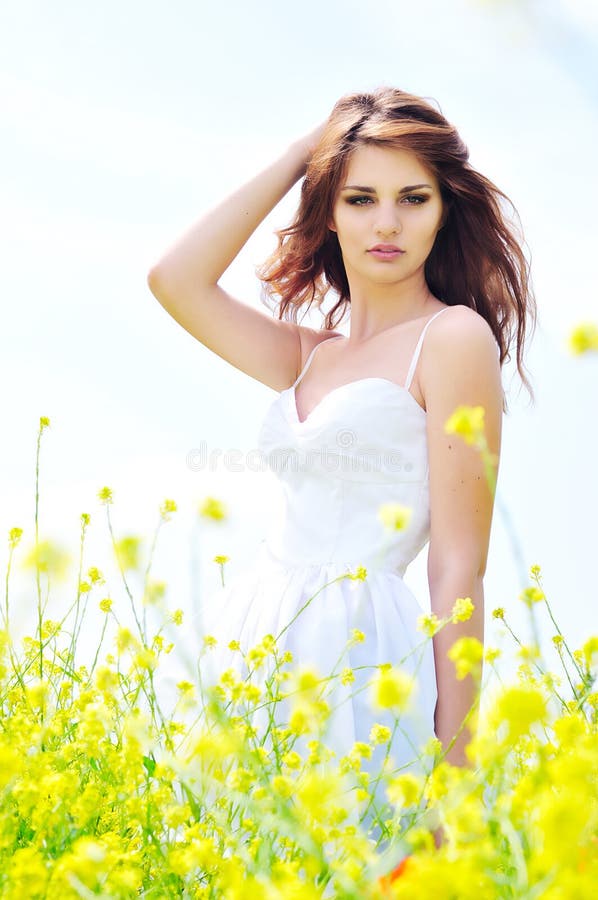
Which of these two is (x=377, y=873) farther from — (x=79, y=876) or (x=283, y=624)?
(x=283, y=624)

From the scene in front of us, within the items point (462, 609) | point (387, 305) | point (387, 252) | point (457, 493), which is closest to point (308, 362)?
point (387, 305)

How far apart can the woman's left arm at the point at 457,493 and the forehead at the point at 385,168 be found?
0.45 m

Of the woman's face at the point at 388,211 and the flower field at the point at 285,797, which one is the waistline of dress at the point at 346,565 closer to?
the flower field at the point at 285,797

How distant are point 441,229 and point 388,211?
34cm

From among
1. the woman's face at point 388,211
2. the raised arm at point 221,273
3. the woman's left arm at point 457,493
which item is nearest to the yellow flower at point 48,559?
the woman's left arm at point 457,493

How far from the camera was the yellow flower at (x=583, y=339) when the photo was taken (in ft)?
4.28

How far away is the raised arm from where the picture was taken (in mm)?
2988

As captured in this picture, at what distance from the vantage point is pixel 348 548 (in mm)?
2529

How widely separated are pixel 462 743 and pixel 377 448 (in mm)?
717

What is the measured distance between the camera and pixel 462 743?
7.63ft

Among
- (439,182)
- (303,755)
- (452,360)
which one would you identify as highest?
(439,182)

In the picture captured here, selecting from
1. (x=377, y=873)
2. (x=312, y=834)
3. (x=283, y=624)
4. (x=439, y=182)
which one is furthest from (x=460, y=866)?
(x=439, y=182)

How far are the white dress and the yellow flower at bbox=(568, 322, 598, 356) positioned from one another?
119 cm

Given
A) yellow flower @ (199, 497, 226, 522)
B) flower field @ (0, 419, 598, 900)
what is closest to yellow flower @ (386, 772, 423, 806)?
flower field @ (0, 419, 598, 900)
